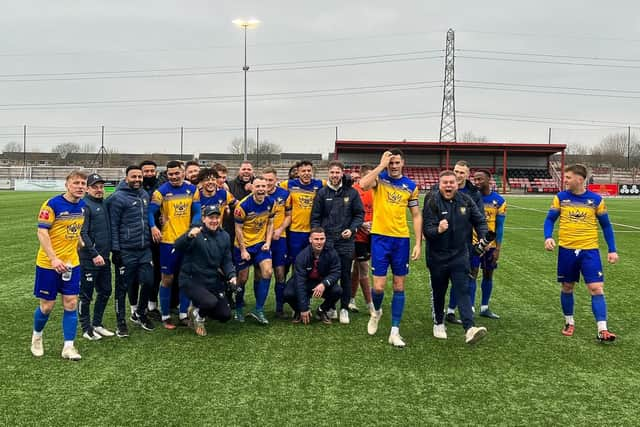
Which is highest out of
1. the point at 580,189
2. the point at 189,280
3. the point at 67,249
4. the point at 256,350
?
the point at 580,189

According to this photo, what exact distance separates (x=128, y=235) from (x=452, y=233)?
3.50 meters

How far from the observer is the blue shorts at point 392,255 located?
5496 millimetres

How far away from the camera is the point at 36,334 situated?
191 inches

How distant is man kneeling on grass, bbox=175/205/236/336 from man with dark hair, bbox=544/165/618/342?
3.61 metres

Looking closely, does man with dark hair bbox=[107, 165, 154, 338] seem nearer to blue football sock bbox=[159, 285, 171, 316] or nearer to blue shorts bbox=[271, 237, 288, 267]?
blue football sock bbox=[159, 285, 171, 316]

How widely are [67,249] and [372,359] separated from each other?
10.1 ft

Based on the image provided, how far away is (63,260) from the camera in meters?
4.72

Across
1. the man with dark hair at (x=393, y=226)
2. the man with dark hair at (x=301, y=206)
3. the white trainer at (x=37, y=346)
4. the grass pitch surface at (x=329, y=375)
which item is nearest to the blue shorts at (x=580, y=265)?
the grass pitch surface at (x=329, y=375)

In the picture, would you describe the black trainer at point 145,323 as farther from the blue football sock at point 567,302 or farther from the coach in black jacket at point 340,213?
the blue football sock at point 567,302

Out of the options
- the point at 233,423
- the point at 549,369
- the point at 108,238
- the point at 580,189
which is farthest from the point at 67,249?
→ the point at 580,189

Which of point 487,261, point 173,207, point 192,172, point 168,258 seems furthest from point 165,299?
point 487,261

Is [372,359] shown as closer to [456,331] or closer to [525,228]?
[456,331]

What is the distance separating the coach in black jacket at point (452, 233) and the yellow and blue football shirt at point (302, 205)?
1.57m

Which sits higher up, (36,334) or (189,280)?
(189,280)
